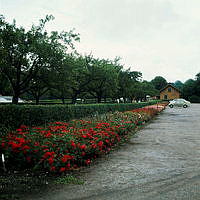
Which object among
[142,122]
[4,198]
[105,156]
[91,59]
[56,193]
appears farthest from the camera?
[91,59]

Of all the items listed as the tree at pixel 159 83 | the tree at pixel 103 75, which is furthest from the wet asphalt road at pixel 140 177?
the tree at pixel 159 83

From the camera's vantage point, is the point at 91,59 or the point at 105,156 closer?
the point at 105,156

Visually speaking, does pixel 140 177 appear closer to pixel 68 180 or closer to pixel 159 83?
pixel 68 180

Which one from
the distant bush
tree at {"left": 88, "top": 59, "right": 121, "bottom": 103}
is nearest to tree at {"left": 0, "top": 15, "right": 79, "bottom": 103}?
tree at {"left": 88, "top": 59, "right": 121, "bottom": 103}

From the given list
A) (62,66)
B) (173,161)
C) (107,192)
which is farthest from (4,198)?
(62,66)

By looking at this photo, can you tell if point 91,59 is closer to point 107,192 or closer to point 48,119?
point 48,119

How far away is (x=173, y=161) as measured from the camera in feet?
19.4

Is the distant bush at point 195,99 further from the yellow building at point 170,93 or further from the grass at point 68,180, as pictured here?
the grass at point 68,180

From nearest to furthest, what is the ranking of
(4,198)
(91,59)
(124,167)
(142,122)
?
(4,198) → (124,167) → (142,122) → (91,59)

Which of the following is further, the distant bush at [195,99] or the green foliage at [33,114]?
the distant bush at [195,99]

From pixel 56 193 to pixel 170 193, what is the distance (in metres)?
2.00

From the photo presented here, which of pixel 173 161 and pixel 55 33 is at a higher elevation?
pixel 55 33

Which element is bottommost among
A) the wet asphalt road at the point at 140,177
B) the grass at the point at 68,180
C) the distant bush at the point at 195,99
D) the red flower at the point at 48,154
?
the wet asphalt road at the point at 140,177

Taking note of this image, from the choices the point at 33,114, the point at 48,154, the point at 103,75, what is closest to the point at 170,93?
the point at 103,75
